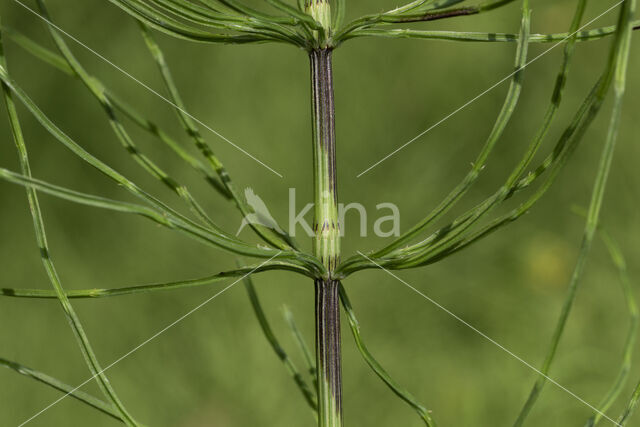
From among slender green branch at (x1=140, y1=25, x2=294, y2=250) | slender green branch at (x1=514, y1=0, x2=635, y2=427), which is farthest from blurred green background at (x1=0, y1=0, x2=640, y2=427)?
slender green branch at (x1=514, y1=0, x2=635, y2=427)

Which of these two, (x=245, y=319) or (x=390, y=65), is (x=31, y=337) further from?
(x=390, y=65)

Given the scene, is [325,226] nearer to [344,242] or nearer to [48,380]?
[48,380]

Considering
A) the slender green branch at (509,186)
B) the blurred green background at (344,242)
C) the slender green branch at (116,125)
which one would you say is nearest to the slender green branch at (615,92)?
the slender green branch at (509,186)

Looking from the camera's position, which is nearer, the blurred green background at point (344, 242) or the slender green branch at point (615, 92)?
the slender green branch at point (615, 92)

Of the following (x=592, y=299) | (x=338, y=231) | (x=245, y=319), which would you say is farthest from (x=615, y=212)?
(x=338, y=231)

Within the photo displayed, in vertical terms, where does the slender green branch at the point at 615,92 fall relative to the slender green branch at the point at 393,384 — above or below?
above

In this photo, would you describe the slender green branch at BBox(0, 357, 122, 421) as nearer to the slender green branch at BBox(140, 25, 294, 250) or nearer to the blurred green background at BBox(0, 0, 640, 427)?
the slender green branch at BBox(140, 25, 294, 250)

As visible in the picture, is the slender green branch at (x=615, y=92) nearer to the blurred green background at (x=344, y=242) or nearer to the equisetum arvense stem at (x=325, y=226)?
the equisetum arvense stem at (x=325, y=226)

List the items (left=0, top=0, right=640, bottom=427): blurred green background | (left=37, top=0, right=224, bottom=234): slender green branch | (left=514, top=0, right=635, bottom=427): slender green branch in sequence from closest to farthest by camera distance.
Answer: (left=514, top=0, right=635, bottom=427): slender green branch, (left=37, top=0, right=224, bottom=234): slender green branch, (left=0, top=0, right=640, bottom=427): blurred green background

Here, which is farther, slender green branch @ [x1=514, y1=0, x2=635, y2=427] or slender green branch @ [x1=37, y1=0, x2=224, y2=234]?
slender green branch @ [x1=37, y1=0, x2=224, y2=234]
